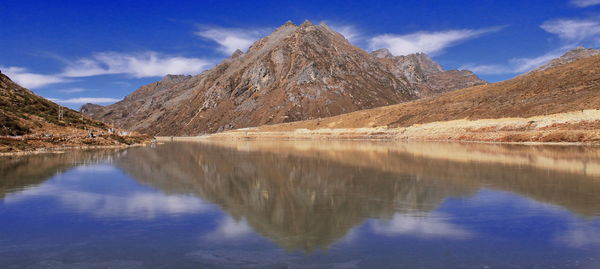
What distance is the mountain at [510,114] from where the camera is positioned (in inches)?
2024

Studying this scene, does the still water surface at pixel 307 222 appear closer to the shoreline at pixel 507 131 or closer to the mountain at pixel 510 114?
the shoreline at pixel 507 131

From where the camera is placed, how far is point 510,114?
65.7 metres

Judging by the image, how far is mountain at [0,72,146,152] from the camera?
43.0m

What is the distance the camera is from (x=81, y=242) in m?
9.09

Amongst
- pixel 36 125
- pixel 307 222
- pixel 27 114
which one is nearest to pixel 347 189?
pixel 307 222

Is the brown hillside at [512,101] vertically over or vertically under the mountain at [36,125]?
over

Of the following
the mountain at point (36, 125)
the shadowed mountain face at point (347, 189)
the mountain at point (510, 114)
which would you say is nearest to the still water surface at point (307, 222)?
the shadowed mountain face at point (347, 189)

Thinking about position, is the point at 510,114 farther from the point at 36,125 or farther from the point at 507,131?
the point at 36,125

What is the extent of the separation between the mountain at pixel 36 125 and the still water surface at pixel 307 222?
27.8 meters

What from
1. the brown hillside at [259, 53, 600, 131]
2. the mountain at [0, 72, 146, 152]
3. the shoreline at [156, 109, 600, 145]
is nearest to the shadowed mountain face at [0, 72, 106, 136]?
the mountain at [0, 72, 146, 152]

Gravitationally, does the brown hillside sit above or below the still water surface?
above

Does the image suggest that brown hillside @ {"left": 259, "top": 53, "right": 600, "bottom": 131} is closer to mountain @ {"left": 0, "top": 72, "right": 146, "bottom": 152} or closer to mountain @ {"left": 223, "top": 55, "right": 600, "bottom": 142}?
mountain @ {"left": 223, "top": 55, "right": 600, "bottom": 142}

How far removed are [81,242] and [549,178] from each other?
18.2 meters

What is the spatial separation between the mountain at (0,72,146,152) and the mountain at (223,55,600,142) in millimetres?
51829
